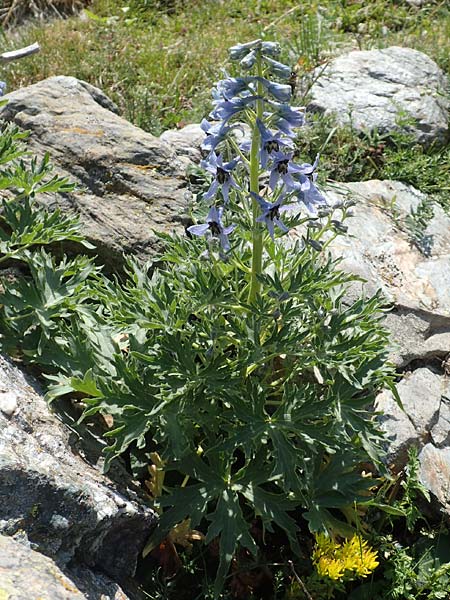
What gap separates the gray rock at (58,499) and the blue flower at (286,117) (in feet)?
5.13

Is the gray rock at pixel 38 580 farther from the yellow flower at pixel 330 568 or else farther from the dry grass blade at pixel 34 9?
the dry grass blade at pixel 34 9

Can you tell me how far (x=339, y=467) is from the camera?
3441mm

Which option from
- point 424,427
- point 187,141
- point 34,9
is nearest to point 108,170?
point 187,141

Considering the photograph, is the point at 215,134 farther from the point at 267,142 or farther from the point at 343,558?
the point at 343,558

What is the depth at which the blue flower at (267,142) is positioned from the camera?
2848mm

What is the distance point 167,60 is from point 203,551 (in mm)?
5277

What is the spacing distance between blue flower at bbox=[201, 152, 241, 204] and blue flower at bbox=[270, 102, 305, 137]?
22 cm

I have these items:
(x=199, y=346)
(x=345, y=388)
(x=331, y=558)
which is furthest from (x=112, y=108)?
(x=331, y=558)

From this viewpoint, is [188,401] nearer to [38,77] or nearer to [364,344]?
[364,344]

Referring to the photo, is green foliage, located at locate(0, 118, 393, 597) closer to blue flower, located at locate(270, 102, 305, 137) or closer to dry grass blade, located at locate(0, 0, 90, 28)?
blue flower, located at locate(270, 102, 305, 137)

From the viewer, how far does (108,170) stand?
4609 mm

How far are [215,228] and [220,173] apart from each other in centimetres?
23

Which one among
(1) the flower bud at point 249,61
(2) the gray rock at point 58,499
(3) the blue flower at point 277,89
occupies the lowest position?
(2) the gray rock at point 58,499

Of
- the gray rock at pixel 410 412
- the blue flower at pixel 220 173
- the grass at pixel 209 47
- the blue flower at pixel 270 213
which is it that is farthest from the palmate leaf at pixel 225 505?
the grass at pixel 209 47
